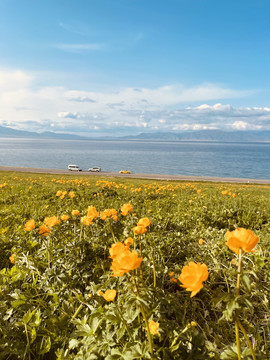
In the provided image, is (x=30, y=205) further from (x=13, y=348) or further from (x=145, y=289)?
(x=145, y=289)

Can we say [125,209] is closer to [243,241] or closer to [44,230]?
[44,230]

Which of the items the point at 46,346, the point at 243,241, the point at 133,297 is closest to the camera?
the point at 243,241

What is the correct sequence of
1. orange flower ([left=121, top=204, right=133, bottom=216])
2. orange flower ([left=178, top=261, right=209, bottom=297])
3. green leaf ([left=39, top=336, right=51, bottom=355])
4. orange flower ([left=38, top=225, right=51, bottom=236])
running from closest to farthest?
1. orange flower ([left=178, top=261, right=209, bottom=297])
2. green leaf ([left=39, top=336, right=51, bottom=355])
3. orange flower ([left=38, top=225, right=51, bottom=236])
4. orange flower ([left=121, top=204, right=133, bottom=216])

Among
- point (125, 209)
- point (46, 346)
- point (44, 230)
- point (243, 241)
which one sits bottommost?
point (46, 346)

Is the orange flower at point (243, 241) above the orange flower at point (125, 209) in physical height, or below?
above

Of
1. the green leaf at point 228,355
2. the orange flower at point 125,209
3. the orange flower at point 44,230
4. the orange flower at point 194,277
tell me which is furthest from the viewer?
the orange flower at point 125,209

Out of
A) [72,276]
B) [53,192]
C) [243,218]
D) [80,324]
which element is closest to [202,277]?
[80,324]

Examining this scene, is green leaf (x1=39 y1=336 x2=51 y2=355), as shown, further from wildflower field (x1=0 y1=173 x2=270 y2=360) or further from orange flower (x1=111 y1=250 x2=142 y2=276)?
orange flower (x1=111 y1=250 x2=142 y2=276)

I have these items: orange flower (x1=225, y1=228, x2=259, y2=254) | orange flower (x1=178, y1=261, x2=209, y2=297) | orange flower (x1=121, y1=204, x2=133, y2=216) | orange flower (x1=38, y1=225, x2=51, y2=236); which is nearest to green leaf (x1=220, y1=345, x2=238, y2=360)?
orange flower (x1=178, y1=261, x2=209, y2=297)

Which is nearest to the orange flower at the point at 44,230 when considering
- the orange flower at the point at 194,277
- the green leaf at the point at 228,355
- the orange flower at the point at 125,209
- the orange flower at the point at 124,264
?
the orange flower at the point at 125,209

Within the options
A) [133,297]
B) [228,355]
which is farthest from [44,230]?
[228,355]

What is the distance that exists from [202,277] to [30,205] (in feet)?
18.9

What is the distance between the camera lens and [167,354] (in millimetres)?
1429

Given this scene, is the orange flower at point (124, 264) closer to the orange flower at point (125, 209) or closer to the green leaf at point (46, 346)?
the green leaf at point (46, 346)
